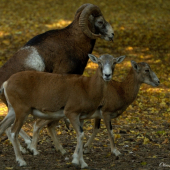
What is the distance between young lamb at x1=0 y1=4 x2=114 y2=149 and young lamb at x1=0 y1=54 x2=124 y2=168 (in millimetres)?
982

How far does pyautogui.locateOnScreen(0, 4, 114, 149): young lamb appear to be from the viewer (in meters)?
8.83

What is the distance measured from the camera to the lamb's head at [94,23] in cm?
972

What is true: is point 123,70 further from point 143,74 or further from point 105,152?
point 105,152

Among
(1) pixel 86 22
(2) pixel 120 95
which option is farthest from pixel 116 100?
(1) pixel 86 22

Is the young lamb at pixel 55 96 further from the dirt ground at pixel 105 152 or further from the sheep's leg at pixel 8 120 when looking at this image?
the dirt ground at pixel 105 152

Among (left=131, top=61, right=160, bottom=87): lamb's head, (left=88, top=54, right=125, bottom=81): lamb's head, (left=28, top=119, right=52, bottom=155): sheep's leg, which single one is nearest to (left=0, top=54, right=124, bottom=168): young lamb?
(left=88, top=54, right=125, bottom=81): lamb's head

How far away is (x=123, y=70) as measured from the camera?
16.9 m

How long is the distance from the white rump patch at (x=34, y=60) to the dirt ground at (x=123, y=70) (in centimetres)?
177

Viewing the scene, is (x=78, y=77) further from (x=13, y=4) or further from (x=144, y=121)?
(x=13, y=4)

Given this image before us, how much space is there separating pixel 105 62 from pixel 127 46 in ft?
41.6

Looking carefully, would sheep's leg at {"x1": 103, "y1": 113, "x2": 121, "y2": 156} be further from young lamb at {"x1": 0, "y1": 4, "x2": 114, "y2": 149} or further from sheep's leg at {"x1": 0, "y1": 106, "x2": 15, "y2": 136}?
sheep's leg at {"x1": 0, "y1": 106, "x2": 15, "y2": 136}

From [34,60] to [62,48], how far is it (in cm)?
86

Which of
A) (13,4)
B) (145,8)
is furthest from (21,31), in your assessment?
(145,8)

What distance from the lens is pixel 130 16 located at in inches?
1038
